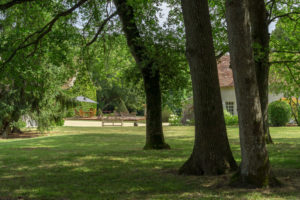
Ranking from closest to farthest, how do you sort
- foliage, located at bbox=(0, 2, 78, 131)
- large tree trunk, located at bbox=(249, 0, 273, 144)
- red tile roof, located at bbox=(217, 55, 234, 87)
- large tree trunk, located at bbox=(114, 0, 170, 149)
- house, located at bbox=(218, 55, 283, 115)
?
foliage, located at bbox=(0, 2, 78, 131) < large tree trunk, located at bbox=(114, 0, 170, 149) < large tree trunk, located at bbox=(249, 0, 273, 144) < house, located at bbox=(218, 55, 283, 115) < red tile roof, located at bbox=(217, 55, 234, 87)

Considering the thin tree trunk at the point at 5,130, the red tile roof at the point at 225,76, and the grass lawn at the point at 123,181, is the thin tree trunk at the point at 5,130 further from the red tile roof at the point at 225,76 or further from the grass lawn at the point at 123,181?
the red tile roof at the point at 225,76

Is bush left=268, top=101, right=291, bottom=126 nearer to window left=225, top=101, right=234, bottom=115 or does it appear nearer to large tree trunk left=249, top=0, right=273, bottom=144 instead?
window left=225, top=101, right=234, bottom=115

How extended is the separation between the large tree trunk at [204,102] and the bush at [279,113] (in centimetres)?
2346

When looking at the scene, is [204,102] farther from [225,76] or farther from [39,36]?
[225,76]

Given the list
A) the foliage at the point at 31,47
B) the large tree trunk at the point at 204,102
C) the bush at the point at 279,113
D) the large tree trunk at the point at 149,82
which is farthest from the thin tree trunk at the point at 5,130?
the bush at the point at 279,113

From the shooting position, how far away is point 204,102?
7.74 metres

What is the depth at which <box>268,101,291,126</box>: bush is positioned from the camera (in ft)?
97.0

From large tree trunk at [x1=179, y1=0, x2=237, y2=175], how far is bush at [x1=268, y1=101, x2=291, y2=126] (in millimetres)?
23465

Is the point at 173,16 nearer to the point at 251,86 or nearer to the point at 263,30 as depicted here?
the point at 263,30

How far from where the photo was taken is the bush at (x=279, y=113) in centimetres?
2958

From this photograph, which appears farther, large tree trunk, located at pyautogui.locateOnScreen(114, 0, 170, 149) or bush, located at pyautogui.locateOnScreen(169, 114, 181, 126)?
bush, located at pyautogui.locateOnScreen(169, 114, 181, 126)

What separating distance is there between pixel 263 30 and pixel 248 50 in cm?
853

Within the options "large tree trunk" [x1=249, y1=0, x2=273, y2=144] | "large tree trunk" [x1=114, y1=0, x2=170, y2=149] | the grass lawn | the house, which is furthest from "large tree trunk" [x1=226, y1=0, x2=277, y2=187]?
the house

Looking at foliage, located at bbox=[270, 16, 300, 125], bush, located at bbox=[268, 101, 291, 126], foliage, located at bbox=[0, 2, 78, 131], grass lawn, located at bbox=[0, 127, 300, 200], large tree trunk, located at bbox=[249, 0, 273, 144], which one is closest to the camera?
grass lawn, located at bbox=[0, 127, 300, 200]
